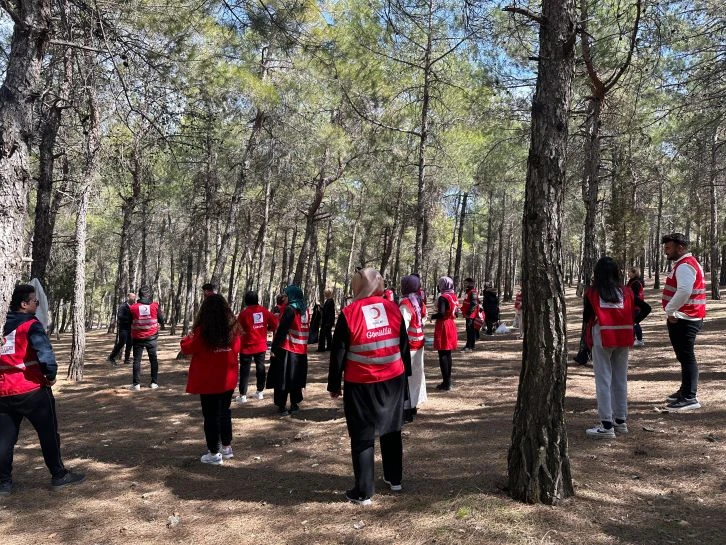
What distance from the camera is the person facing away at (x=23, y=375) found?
14.1 ft

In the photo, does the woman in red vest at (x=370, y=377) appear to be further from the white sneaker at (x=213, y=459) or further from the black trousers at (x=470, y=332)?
the black trousers at (x=470, y=332)

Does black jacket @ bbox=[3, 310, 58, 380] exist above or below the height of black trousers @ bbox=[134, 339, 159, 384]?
above

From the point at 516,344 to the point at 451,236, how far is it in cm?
2286

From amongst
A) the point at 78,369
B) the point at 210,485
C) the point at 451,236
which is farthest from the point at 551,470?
the point at 451,236

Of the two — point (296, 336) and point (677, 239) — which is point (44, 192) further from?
point (677, 239)

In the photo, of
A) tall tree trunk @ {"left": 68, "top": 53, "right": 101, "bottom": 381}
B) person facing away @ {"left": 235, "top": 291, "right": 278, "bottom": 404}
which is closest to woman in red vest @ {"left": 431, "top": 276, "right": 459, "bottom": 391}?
person facing away @ {"left": 235, "top": 291, "right": 278, "bottom": 404}

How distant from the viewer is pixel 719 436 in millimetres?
4887

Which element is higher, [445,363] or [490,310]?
[490,310]

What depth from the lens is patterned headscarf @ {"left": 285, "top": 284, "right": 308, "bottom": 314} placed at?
6.90 metres

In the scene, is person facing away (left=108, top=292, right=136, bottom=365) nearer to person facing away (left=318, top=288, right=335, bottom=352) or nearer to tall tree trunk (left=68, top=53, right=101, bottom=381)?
tall tree trunk (left=68, top=53, right=101, bottom=381)

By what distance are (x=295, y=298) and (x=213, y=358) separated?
2.14 m

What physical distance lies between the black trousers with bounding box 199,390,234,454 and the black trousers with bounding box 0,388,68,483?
1.30 metres

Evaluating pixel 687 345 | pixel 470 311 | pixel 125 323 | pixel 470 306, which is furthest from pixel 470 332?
pixel 125 323

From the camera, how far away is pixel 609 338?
4.97 metres
